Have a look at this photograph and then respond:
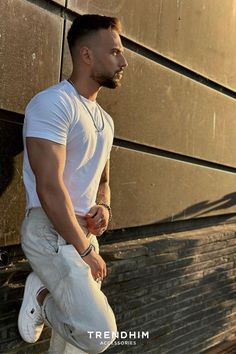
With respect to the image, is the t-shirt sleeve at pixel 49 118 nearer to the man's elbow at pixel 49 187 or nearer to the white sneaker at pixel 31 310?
the man's elbow at pixel 49 187

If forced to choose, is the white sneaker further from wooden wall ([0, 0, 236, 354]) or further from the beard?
the beard

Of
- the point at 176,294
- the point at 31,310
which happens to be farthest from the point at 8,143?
the point at 176,294

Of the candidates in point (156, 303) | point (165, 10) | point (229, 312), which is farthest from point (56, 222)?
point (229, 312)

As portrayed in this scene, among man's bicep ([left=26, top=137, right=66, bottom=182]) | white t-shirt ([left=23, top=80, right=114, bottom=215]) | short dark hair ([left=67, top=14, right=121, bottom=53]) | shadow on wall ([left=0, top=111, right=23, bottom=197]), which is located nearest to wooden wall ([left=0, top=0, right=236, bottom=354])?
shadow on wall ([left=0, top=111, right=23, bottom=197])

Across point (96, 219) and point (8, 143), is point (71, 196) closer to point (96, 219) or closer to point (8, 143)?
point (96, 219)

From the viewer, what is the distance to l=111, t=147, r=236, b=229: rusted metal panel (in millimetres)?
4004

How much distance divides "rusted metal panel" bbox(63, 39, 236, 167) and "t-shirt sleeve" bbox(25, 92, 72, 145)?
908mm

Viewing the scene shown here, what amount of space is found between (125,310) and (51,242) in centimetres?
153

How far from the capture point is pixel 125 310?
12.9ft

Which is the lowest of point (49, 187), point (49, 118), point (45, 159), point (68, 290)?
point (68, 290)

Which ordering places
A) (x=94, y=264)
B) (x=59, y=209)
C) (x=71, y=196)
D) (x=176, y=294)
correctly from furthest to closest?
1. (x=176, y=294)
2. (x=71, y=196)
3. (x=94, y=264)
4. (x=59, y=209)

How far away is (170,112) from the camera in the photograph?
4508 mm

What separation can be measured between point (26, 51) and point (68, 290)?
1.42 meters

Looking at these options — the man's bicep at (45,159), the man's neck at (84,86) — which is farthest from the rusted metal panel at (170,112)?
the man's bicep at (45,159)
